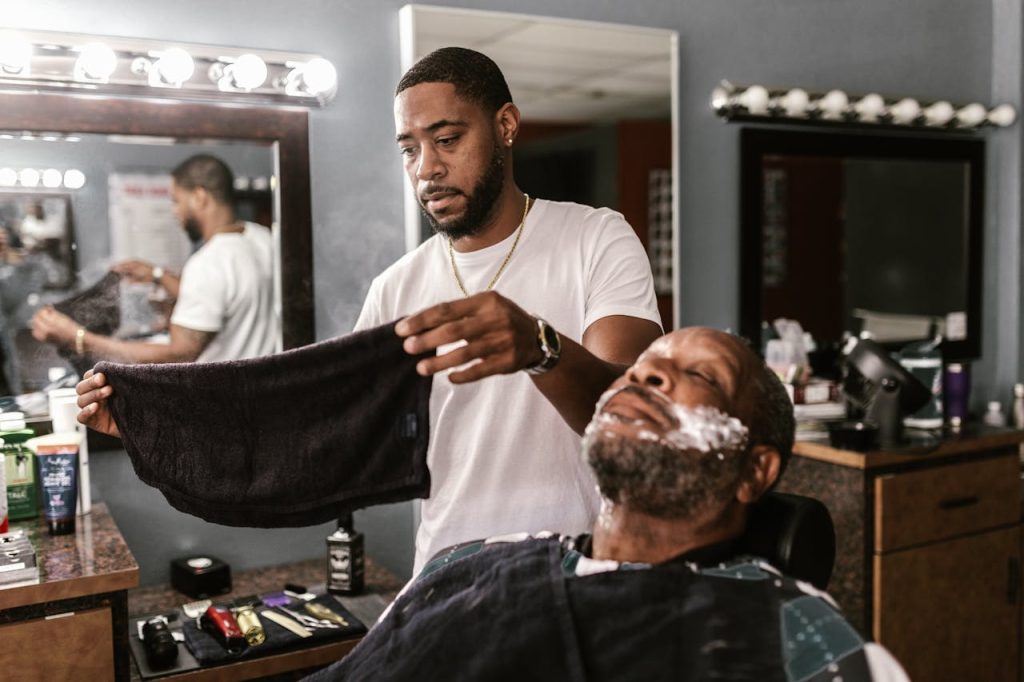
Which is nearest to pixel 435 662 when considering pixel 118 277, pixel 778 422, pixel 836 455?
pixel 778 422

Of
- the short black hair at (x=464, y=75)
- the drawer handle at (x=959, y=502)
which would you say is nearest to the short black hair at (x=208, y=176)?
the short black hair at (x=464, y=75)

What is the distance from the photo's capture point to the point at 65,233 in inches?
83.1

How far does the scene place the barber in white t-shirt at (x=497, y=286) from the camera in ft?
5.55

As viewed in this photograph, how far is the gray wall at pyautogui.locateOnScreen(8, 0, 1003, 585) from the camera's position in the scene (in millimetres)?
2287

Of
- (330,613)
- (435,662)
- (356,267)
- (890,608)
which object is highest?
(356,267)

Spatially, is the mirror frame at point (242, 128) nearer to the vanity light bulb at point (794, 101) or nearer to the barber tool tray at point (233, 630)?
the barber tool tray at point (233, 630)

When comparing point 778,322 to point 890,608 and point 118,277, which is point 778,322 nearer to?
point 890,608

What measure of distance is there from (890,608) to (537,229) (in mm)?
1624

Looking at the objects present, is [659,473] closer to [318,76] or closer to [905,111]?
[318,76]

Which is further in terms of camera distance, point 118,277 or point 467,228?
point 118,277

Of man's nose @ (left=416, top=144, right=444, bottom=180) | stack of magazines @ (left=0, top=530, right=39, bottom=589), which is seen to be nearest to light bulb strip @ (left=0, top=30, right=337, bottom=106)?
man's nose @ (left=416, top=144, right=444, bottom=180)

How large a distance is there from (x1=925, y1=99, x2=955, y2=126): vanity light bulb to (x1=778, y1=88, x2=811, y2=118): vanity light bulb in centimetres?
58

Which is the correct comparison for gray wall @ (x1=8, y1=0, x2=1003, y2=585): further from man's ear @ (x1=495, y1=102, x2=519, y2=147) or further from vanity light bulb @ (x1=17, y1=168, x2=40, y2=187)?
man's ear @ (x1=495, y1=102, x2=519, y2=147)

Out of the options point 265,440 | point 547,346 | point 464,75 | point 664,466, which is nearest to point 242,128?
point 464,75
